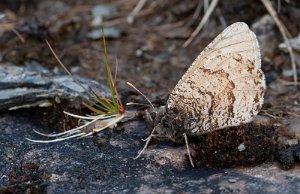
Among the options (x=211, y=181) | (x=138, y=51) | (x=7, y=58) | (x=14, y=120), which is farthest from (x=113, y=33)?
(x=211, y=181)

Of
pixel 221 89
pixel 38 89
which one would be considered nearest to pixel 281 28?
pixel 221 89

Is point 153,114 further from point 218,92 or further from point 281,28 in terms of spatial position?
point 281,28

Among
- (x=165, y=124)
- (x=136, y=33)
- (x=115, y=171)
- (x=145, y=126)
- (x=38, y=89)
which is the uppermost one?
(x=136, y=33)

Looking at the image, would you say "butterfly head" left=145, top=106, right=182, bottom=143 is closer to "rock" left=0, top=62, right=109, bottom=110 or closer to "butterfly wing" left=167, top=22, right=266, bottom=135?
"butterfly wing" left=167, top=22, right=266, bottom=135

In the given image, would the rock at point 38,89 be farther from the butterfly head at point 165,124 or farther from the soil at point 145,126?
the butterfly head at point 165,124

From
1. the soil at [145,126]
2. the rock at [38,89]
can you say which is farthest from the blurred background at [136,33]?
the rock at [38,89]

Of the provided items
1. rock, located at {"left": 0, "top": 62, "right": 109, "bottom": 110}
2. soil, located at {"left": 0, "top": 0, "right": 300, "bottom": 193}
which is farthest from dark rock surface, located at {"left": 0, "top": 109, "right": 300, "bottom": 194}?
rock, located at {"left": 0, "top": 62, "right": 109, "bottom": 110}
